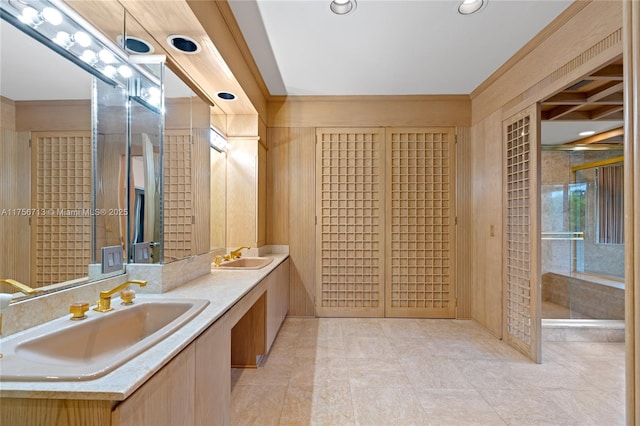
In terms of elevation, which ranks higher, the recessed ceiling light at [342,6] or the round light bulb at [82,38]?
the recessed ceiling light at [342,6]

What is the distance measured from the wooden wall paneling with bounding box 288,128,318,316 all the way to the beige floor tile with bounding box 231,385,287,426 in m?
1.60

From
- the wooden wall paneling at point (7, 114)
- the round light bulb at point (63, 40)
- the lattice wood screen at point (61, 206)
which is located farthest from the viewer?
the round light bulb at point (63, 40)

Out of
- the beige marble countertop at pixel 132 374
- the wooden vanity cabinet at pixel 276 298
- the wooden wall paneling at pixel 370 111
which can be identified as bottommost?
the wooden vanity cabinet at pixel 276 298

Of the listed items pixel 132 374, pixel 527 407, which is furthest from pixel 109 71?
pixel 527 407

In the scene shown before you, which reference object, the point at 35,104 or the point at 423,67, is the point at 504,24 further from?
the point at 35,104

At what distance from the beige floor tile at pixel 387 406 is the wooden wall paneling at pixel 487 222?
163 centimetres

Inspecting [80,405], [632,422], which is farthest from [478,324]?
[80,405]

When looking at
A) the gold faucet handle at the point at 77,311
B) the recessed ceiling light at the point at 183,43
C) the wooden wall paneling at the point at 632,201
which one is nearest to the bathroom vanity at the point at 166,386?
the gold faucet handle at the point at 77,311

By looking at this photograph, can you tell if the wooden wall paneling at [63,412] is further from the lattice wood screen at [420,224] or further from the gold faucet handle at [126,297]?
the lattice wood screen at [420,224]

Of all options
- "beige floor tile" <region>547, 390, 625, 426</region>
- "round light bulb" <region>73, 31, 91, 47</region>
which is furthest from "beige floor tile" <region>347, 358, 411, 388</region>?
"round light bulb" <region>73, 31, 91, 47</region>

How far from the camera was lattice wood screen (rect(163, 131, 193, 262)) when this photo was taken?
1.84 m

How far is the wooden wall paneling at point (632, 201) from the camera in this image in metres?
0.41

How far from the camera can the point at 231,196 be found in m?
3.37

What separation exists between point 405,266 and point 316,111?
2226 mm
